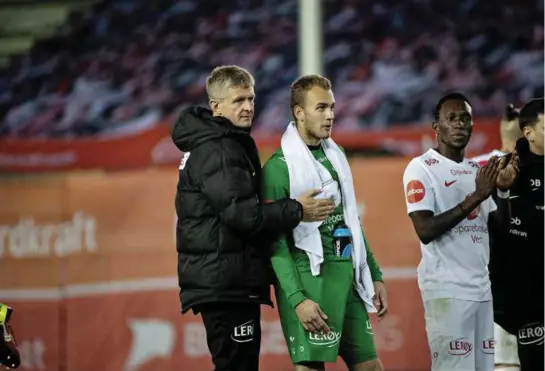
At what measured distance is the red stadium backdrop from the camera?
331 inches

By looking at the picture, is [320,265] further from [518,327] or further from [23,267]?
[23,267]

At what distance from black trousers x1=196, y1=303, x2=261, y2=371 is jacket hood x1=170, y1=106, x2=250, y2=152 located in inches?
30.0

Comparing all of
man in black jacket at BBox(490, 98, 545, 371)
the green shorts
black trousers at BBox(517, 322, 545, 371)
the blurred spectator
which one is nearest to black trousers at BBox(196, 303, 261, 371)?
the green shorts

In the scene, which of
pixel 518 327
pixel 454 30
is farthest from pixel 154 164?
pixel 518 327

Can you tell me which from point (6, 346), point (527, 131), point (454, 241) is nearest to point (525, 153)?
point (527, 131)

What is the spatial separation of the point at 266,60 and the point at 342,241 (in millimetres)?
10186

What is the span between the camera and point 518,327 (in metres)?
6.00

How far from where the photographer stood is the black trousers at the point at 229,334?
16.1 ft

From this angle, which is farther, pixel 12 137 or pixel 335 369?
pixel 12 137

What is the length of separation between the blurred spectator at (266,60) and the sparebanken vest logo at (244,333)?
9009 mm

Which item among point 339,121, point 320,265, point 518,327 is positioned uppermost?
point 339,121

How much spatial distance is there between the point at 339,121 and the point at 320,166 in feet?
30.0

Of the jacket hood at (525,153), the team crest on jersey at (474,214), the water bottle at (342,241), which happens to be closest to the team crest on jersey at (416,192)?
the team crest on jersey at (474,214)

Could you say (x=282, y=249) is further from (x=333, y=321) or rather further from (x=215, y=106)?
(x=215, y=106)
